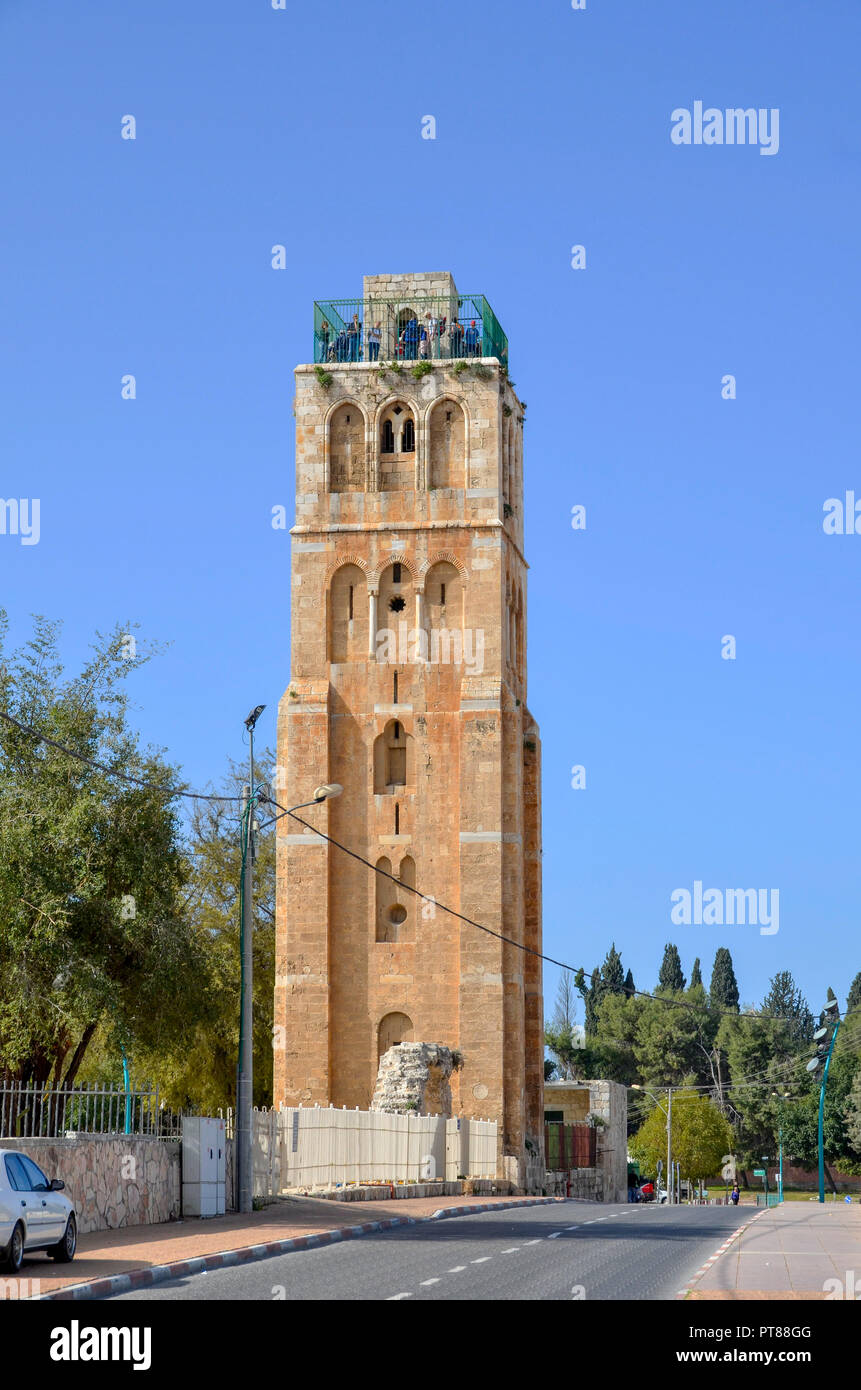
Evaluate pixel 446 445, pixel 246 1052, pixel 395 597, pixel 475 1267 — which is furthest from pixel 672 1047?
pixel 475 1267

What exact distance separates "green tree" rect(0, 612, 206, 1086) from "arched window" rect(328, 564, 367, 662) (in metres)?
22.9

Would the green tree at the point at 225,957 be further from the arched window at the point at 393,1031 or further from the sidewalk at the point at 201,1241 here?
the sidewalk at the point at 201,1241

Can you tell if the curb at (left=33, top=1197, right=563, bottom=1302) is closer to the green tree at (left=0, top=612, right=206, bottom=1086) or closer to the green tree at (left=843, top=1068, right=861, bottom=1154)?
the green tree at (left=0, top=612, right=206, bottom=1086)

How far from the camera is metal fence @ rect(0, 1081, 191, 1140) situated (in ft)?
71.2

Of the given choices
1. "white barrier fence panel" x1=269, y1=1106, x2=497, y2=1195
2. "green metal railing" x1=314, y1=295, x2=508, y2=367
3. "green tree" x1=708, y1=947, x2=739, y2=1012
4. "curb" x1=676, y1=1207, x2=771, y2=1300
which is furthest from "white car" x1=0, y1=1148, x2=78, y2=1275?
"green tree" x1=708, y1=947, x2=739, y2=1012

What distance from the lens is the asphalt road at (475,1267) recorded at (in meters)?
16.2

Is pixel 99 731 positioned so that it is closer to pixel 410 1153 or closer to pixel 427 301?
pixel 410 1153

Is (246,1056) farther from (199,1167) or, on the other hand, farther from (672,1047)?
(672,1047)

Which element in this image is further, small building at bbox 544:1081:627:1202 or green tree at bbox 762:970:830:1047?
green tree at bbox 762:970:830:1047

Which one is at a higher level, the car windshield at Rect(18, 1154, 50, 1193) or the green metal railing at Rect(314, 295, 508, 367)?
the green metal railing at Rect(314, 295, 508, 367)

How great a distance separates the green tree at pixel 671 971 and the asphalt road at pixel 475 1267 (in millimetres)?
115605

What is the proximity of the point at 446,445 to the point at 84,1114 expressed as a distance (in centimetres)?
3800
